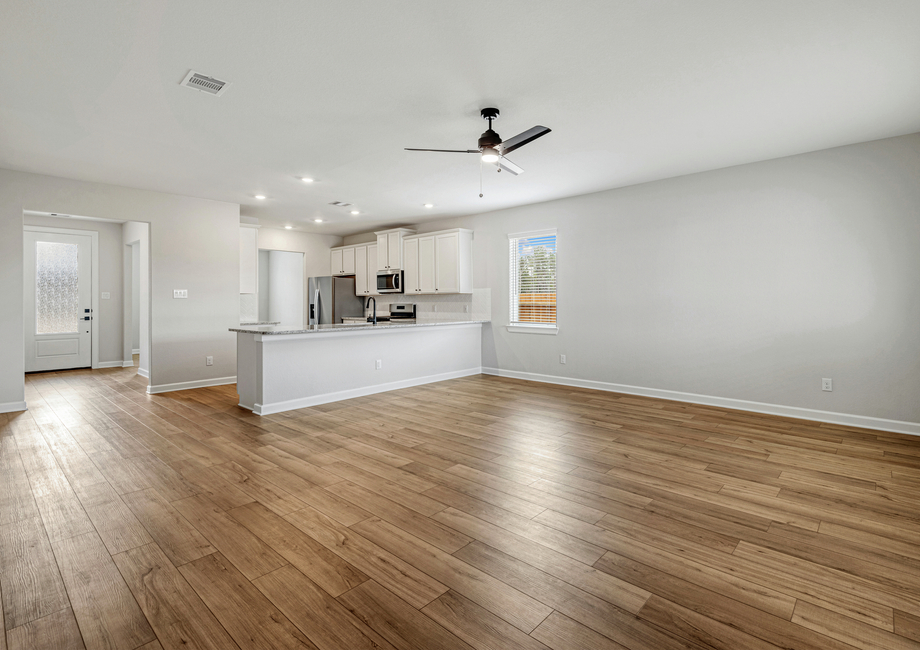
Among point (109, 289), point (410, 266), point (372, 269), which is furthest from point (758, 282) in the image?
point (109, 289)

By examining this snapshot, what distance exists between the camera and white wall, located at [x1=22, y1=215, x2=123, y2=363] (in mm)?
7680

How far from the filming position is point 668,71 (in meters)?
2.70

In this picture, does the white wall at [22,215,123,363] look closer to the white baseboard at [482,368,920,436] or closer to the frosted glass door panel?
the frosted glass door panel

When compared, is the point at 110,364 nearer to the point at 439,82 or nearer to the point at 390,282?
the point at 390,282

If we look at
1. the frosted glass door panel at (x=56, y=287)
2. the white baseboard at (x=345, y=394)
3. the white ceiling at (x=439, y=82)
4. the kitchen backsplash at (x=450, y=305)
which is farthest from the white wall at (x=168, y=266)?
the frosted glass door panel at (x=56, y=287)

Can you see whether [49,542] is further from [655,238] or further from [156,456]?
[655,238]

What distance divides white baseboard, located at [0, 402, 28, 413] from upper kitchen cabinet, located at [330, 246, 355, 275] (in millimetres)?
4996

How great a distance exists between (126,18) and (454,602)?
304 centimetres

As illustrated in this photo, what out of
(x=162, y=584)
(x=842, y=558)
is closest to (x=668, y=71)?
(x=842, y=558)

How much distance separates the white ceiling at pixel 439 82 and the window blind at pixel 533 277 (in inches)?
67.7

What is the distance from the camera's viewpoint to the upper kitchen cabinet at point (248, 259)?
6.80 metres

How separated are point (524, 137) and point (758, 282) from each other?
9.86ft

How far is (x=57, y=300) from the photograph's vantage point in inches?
288

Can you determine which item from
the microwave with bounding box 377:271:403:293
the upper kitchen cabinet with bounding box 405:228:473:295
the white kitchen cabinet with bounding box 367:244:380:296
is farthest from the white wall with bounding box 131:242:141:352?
the upper kitchen cabinet with bounding box 405:228:473:295
